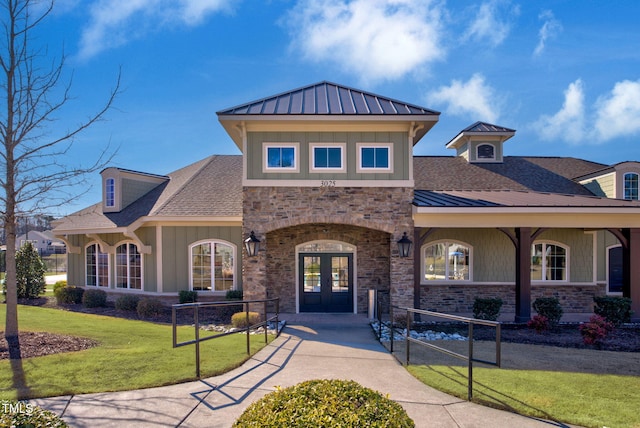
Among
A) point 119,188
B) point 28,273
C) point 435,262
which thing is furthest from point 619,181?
point 28,273

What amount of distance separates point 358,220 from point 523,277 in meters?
5.15

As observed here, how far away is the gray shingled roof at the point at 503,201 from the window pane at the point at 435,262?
212 centimetres

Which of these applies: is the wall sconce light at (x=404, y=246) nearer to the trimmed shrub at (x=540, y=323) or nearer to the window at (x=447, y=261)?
the window at (x=447, y=261)

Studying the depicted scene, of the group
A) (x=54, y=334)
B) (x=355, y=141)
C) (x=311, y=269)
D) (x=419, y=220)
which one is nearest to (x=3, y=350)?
(x=54, y=334)

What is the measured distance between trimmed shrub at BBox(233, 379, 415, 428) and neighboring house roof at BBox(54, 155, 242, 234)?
10.3 metres

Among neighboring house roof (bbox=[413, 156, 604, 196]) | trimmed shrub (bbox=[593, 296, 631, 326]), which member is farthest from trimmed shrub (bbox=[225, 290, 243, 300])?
trimmed shrub (bbox=[593, 296, 631, 326])

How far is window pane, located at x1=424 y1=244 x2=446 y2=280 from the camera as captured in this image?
13.2m

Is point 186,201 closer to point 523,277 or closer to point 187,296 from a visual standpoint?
point 187,296

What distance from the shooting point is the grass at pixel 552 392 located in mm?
4555

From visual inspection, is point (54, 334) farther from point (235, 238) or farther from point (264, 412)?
point (264, 412)

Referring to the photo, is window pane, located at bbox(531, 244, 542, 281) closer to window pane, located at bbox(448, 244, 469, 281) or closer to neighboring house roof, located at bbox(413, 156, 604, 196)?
neighboring house roof, located at bbox(413, 156, 604, 196)

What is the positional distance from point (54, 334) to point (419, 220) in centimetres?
959

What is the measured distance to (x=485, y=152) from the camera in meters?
16.8

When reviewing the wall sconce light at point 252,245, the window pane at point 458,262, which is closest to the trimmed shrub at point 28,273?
the wall sconce light at point 252,245
